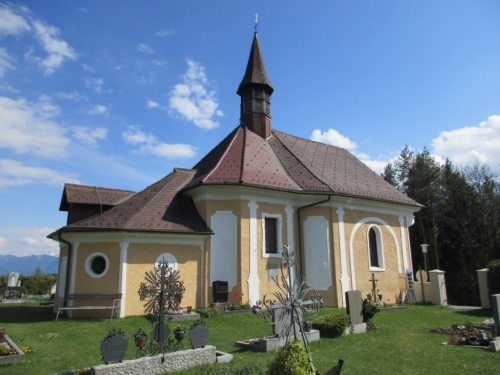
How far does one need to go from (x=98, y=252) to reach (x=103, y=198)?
4425 millimetres

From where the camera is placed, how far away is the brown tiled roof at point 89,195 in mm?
18531

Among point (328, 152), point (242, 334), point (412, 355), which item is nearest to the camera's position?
point (412, 355)

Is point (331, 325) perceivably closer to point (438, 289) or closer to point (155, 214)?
point (155, 214)

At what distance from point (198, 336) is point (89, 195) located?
12881 mm

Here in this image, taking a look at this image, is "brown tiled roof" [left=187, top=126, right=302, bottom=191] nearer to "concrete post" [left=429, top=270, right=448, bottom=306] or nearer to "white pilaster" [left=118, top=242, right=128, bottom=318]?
"white pilaster" [left=118, top=242, right=128, bottom=318]

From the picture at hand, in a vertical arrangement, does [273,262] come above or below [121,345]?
above

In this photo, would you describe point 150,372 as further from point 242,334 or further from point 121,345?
point 242,334

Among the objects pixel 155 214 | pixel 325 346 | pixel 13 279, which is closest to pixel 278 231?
pixel 155 214

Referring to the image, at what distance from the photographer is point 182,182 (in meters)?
19.7

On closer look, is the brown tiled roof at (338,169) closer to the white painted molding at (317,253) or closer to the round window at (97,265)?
the white painted molding at (317,253)

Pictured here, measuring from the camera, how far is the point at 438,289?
1970 centimetres

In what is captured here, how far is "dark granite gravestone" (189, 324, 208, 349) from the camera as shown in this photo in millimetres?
8367

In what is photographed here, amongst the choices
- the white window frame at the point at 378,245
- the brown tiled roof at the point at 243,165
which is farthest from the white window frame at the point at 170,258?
the white window frame at the point at 378,245

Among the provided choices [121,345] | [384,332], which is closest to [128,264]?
[121,345]
